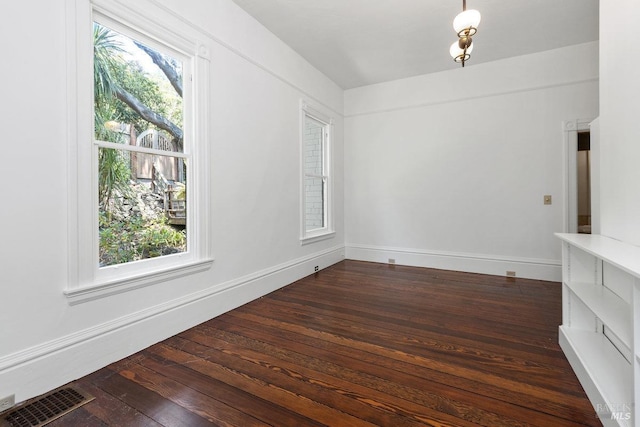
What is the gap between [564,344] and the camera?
80.2 inches

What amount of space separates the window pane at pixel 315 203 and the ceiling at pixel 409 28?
1714 mm

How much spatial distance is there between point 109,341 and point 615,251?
3029mm

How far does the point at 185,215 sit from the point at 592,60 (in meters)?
5.01

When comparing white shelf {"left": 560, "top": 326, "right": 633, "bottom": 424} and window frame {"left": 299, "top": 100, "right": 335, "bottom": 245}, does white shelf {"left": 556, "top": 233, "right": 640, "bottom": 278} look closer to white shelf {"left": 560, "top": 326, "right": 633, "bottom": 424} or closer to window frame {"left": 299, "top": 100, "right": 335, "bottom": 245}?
white shelf {"left": 560, "top": 326, "right": 633, "bottom": 424}

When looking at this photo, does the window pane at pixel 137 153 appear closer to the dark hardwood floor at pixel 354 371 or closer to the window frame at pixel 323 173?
the dark hardwood floor at pixel 354 371

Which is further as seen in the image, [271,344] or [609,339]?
[271,344]

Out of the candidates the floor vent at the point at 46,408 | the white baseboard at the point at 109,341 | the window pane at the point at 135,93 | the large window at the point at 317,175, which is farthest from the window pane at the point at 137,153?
the large window at the point at 317,175

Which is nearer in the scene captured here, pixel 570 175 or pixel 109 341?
pixel 109 341

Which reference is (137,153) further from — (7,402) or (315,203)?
(315,203)

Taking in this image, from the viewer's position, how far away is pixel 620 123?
192 cm

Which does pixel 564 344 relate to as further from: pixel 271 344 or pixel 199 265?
pixel 199 265

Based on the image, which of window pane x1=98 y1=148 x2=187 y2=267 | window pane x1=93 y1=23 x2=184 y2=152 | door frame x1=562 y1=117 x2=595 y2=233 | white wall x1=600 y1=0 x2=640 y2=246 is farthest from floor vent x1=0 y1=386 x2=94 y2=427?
door frame x1=562 y1=117 x2=595 y2=233

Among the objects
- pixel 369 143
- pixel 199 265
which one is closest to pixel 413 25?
pixel 369 143

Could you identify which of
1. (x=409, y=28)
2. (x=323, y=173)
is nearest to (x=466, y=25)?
(x=409, y=28)
